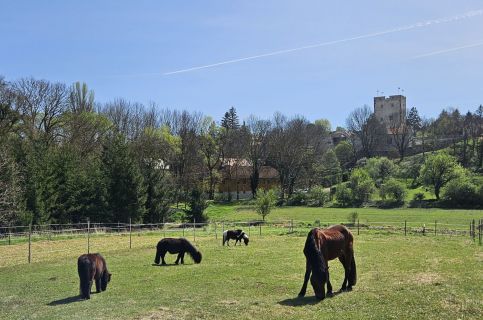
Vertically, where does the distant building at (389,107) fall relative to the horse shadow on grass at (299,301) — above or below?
above

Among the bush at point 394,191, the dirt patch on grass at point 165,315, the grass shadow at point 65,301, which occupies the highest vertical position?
the bush at point 394,191

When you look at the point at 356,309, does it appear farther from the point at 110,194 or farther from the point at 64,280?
the point at 110,194

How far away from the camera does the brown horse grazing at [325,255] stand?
12.5m

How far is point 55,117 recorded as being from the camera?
169 feet

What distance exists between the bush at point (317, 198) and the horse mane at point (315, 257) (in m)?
65.0

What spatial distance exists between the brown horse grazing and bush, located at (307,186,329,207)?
63275mm

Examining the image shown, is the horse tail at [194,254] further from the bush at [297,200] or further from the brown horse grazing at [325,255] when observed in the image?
the bush at [297,200]

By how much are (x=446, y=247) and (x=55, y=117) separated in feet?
137

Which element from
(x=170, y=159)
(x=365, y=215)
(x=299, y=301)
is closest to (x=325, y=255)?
(x=299, y=301)

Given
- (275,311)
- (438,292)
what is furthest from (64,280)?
(438,292)

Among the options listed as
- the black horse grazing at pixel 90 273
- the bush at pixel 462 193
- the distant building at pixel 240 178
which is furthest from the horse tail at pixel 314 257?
the distant building at pixel 240 178

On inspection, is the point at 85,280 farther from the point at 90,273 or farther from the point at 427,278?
the point at 427,278

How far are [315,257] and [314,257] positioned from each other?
0.03 meters

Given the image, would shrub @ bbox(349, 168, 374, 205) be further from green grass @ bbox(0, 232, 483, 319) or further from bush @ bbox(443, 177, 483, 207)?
green grass @ bbox(0, 232, 483, 319)
